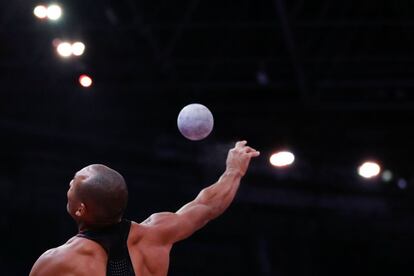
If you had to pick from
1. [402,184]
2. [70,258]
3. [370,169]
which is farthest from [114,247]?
[402,184]

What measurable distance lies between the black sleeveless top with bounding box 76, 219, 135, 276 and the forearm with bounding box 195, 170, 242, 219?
56cm

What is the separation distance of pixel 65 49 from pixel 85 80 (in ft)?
2.35

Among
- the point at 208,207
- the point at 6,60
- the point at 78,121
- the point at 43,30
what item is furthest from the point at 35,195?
the point at 208,207

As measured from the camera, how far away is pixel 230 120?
1087 cm

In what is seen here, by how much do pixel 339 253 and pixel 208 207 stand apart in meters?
8.87

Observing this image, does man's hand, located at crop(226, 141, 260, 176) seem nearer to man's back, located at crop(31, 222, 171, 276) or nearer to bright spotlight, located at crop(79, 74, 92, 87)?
man's back, located at crop(31, 222, 171, 276)

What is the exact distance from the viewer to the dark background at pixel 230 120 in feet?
31.1

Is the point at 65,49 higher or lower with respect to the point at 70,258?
higher

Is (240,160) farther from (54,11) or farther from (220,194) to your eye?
(54,11)

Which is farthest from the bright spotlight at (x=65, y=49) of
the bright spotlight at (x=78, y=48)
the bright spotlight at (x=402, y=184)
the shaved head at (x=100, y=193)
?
the shaved head at (x=100, y=193)

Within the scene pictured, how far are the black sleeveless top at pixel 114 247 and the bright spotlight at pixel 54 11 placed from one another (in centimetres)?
606

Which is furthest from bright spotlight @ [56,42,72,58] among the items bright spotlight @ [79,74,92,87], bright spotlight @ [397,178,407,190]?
bright spotlight @ [397,178,407,190]

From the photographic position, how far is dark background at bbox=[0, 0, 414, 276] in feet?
31.1

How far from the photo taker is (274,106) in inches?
408
